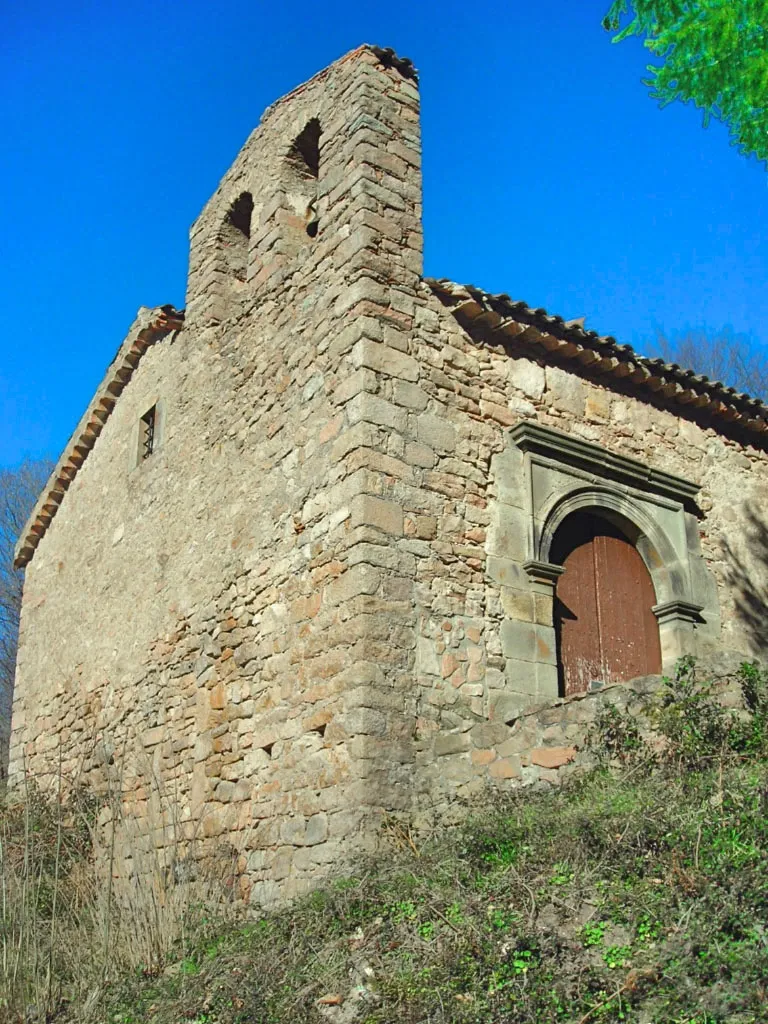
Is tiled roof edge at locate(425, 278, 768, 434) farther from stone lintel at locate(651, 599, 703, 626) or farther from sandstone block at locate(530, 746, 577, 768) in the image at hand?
sandstone block at locate(530, 746, 577, 768)

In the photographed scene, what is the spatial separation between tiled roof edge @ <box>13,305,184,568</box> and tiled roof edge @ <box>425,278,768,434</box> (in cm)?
383

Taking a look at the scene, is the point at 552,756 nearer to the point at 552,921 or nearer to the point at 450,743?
the point at 450,743

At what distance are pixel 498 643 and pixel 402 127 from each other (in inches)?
164

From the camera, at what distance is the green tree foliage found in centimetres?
680

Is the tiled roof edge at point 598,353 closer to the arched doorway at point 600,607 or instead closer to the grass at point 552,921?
the arched doorway at point 600,607

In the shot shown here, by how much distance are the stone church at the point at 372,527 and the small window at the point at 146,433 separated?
429mm

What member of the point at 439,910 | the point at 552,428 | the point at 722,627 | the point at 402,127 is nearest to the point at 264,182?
the point at 402,127

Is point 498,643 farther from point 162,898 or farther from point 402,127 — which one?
point 402,127

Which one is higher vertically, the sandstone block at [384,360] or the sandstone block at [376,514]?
the sandstone block at [384,360]

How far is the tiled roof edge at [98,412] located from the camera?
10812mm

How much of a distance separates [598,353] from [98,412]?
616 centimetres

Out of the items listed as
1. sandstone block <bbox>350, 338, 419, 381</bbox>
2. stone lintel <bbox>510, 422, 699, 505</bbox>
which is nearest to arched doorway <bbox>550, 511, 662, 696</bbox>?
stone lintel <bbox>510, 422, 699, 505</bbox>

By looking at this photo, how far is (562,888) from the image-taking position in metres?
4.66

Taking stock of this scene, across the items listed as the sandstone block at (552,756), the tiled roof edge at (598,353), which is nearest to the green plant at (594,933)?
the sandstone block at (552,756)
